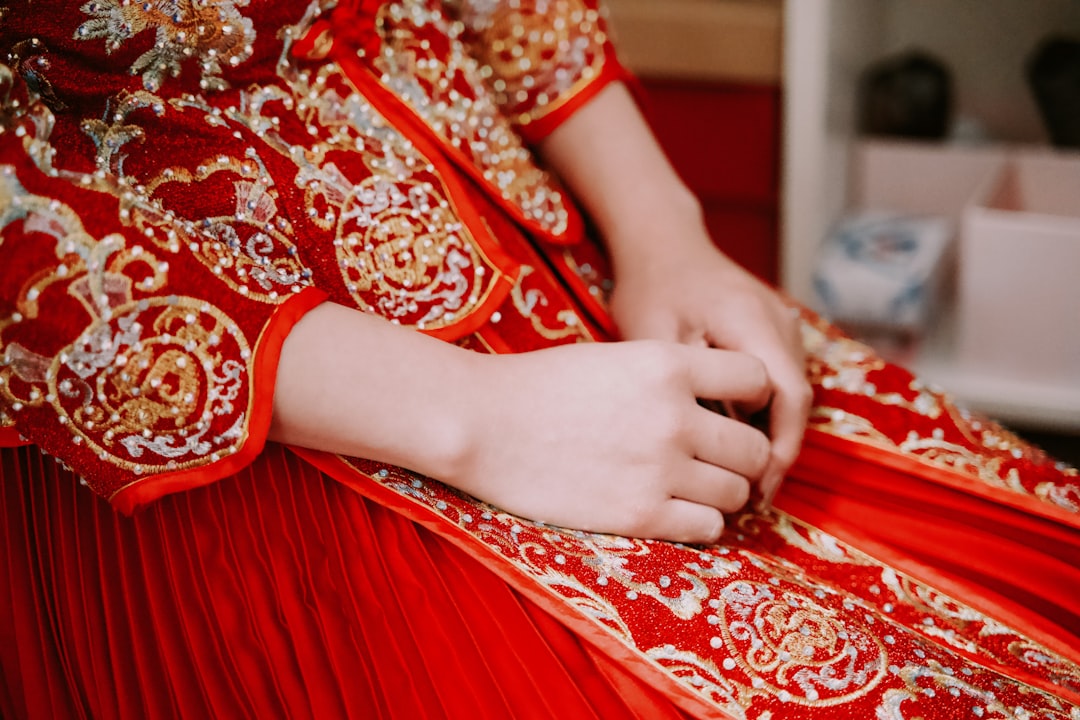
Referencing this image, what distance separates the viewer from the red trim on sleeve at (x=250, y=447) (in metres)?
0.49

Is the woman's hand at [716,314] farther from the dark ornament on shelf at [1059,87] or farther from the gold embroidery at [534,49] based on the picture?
the dark ornament on shelf at [1059,87]

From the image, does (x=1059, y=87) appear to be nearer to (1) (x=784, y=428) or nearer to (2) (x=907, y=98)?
(2) (x=907, y=98)

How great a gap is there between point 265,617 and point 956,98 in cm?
138

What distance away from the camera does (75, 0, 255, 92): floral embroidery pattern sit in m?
0.52

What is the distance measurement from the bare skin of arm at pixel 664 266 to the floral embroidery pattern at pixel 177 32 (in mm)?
287

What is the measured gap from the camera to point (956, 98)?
4.94 feet

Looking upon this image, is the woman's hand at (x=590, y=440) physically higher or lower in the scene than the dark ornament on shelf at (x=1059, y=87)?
lower

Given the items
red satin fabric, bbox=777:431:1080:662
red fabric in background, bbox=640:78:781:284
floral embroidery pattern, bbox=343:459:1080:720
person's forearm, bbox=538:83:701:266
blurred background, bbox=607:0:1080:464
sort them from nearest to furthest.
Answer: floral embroidery pattern, bbox=343:459:1080:720
red satin fabric, bbox=777:431:1080:662
person's forearm, bbox=538:83:701:266
blurred background, bbox=607:0:1080:464
red fabric in background, bbox=640:78:781:284

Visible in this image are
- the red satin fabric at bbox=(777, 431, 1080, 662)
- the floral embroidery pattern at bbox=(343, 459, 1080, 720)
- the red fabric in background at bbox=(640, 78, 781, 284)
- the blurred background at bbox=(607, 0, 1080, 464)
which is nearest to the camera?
the floral embroidery pattern at bbox=(343, 459, 1080, 720)

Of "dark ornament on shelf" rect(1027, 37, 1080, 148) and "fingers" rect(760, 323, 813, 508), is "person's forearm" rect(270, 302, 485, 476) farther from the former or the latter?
"dark ornament on shelf" rect(1027, 37, 1080, 148)

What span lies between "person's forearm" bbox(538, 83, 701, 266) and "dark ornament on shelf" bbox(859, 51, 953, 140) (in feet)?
2.45

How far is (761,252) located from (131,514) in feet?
3.64

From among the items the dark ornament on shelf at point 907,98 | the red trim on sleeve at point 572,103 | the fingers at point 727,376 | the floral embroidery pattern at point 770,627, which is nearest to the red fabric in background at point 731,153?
the dark ornament on shelf at point 907,98

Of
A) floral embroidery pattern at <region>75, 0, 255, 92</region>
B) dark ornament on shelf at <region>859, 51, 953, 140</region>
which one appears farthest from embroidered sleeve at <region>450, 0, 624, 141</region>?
dark ornament on shelf at <region>859, 51, 953, 140</region>
